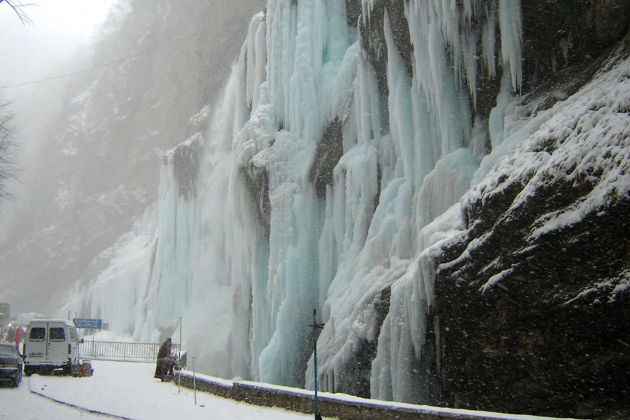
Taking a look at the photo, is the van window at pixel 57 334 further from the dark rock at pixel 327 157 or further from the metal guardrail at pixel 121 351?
the metal guardrail at pixel 121 351

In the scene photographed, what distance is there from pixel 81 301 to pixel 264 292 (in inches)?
1566

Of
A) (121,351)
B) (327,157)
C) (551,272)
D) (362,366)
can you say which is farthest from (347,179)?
(121,351)

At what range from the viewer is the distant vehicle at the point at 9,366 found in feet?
54.1

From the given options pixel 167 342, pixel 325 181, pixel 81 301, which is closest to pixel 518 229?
pixel 325 181

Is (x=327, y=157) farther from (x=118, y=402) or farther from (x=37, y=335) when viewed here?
(x=118, y=402)

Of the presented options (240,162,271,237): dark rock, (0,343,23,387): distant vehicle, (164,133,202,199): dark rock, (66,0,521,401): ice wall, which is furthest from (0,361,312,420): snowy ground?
(164,133,202,199): dark rock

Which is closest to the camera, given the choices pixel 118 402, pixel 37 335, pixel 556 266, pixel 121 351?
pixel 556 266

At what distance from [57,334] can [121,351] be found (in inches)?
656

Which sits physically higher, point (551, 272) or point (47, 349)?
point (551, 272)

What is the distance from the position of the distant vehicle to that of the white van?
3608 millimetres

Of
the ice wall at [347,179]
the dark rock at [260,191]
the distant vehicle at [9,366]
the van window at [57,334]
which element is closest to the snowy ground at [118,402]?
the distant vehicle at [9,366]

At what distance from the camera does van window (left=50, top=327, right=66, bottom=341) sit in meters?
20.9

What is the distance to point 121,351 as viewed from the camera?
36938 mm

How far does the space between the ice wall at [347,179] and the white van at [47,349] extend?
611 centimetres
